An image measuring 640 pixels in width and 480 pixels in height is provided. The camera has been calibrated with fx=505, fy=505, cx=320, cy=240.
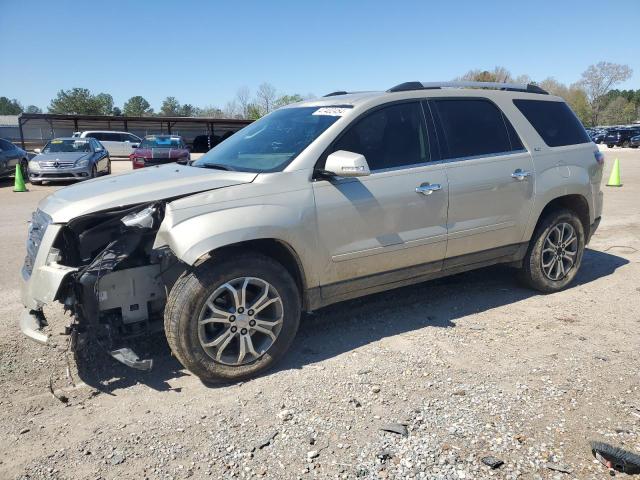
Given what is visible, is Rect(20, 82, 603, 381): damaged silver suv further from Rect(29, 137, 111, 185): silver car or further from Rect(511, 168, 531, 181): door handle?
Rect(29, 137, 111, 185): silver car

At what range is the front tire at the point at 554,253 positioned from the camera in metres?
5.07

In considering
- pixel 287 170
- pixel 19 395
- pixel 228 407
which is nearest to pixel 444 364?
pixel 228 407

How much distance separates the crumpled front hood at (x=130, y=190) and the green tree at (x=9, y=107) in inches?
5103

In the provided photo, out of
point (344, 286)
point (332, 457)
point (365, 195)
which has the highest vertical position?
point (365, 195)

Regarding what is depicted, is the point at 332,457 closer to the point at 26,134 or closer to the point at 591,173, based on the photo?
the point at 591,173

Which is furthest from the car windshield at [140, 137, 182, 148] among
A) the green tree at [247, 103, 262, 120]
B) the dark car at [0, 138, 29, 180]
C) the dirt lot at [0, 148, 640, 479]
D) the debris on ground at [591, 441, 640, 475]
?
the green tree at [247, 103, 262, 120]

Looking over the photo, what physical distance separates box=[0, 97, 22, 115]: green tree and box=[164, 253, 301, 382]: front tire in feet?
428

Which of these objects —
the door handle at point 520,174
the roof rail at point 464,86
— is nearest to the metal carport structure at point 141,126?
the roof rail at point 464,86

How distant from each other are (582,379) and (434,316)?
1.38m

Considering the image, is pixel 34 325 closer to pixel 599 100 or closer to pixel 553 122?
pixel 553 122

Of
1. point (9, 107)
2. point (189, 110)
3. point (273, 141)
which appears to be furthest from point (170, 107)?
point (273, 141)

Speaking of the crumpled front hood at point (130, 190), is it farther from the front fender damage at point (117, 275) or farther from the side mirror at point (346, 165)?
the side mirror at point (346, 165)

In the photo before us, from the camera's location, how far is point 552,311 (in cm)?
478

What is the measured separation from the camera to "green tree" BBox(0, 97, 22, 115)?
114312mm
